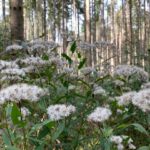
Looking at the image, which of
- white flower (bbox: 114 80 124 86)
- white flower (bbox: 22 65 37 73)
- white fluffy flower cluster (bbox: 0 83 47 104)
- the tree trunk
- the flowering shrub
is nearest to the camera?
white fluffy flower cluster (bbox: 0 83 47 104)

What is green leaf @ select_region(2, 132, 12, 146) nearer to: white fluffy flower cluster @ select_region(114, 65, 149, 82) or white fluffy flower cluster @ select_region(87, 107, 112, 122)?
white fluffy flower cluster @ select_region(87, 107, 112, 122)

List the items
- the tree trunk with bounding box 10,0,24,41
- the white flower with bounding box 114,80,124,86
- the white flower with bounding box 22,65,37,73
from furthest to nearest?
the tree trunk with bounding box 10,0,24,41 < the white flower with bounding box 114,80,124,86 < the white flower with bounding box 22,65,37,73

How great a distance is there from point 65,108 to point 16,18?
13.6ft

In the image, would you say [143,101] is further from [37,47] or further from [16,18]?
[16,18]

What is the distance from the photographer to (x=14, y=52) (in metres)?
5.09

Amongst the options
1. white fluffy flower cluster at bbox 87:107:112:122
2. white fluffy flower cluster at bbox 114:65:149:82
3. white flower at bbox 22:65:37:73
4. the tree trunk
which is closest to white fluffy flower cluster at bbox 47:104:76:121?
white fluffy flower cluster at bbox 87:107:112:122

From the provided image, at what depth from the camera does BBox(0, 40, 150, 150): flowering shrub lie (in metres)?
2.34

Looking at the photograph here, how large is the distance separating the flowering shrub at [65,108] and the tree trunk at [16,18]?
1.33 m

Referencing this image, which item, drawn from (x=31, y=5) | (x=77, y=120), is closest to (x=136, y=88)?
(x=77, y=120)

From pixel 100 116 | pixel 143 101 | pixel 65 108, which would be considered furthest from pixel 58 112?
pixel 143 101

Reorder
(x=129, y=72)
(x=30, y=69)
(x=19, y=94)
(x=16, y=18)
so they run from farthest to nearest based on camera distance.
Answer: (x=16, y=18)
(x=129, y=72)
(x=30, y=69)
(x=19, y=94)

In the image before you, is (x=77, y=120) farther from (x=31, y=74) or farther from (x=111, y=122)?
(x=31, y=74)

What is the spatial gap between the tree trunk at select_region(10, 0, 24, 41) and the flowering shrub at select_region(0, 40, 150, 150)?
1.33 m

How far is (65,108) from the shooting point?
2.37 m
